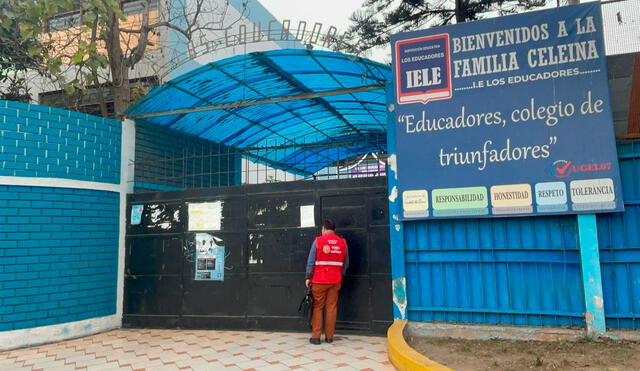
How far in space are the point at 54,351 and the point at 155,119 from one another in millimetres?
4399

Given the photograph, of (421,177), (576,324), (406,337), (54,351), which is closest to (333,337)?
(406,337)

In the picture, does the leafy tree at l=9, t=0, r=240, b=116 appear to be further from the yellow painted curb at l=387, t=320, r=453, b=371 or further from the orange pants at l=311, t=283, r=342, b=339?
the yellow painted curb at l=387, t=320, r=453, b=371

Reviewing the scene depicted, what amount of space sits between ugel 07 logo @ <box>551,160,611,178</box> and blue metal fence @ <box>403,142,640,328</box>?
31 cm

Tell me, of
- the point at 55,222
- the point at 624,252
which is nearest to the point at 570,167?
the point at 624,252

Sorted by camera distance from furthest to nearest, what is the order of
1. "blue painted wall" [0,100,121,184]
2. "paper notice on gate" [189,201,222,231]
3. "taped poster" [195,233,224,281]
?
"paper notice on gate" [189,201,222,231] → "taped poster" [195,233,224,281] → "blue painted wall" [0,100,121,184]

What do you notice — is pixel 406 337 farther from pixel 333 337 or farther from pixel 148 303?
pixel 148 303

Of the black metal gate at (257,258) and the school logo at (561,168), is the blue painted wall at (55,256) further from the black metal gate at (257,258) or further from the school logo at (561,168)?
the school logo at (561,168)

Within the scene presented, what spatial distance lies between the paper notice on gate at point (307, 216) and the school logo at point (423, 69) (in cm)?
209

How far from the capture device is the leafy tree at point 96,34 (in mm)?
7109

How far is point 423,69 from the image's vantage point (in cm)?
565

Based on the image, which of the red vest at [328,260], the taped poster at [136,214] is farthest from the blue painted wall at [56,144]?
the red vest at [328,260]

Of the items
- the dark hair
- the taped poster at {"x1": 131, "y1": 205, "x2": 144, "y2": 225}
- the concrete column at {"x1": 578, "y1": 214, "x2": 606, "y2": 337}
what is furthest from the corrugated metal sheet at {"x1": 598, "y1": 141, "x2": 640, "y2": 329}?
the taped poster at {"x1": 131, "y1": 205, "x2": 144, "y2": 225}

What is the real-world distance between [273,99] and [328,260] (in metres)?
2.89

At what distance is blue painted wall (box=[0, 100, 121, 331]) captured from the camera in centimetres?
610
